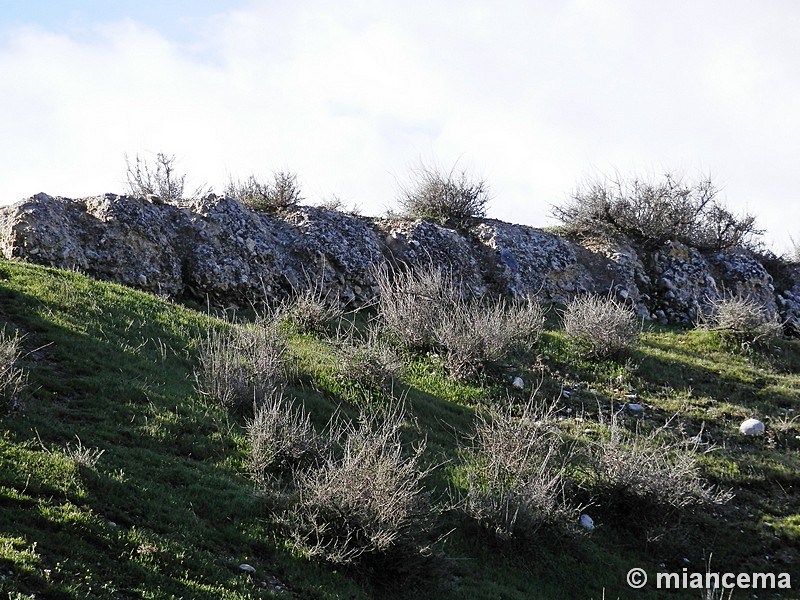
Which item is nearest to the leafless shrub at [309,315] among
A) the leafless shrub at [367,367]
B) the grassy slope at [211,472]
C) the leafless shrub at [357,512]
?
the grassy slope at [211,472]

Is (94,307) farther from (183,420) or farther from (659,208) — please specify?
(659,208)

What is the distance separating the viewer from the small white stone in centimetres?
1055

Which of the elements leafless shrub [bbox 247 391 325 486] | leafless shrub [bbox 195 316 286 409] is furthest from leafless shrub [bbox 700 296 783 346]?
leafless shrub [bbox 247 391 325 486]

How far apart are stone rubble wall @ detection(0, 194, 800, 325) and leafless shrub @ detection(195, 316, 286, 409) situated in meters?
2.72

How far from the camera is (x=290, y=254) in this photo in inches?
582

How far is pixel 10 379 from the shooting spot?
23.5 ft

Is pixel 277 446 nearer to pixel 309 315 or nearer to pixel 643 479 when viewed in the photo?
pixel 643 479

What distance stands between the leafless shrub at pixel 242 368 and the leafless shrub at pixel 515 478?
2.48 meters

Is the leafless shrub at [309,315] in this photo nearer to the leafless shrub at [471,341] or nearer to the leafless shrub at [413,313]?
the leafless shrub at [413,313]

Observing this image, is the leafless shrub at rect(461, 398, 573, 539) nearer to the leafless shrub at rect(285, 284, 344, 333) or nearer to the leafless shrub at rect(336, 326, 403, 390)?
the leafless shrub at rect(336, 326, 403, 390)

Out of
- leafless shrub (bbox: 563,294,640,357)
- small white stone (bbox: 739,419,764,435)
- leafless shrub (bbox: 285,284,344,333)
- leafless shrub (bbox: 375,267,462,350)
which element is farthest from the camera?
leafless shrub (bbox: 563,294,640,357)

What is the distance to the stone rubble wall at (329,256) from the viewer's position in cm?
1293

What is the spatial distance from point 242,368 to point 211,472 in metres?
2.02

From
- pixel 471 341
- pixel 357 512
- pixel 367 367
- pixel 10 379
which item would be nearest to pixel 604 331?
pixel 471 341
